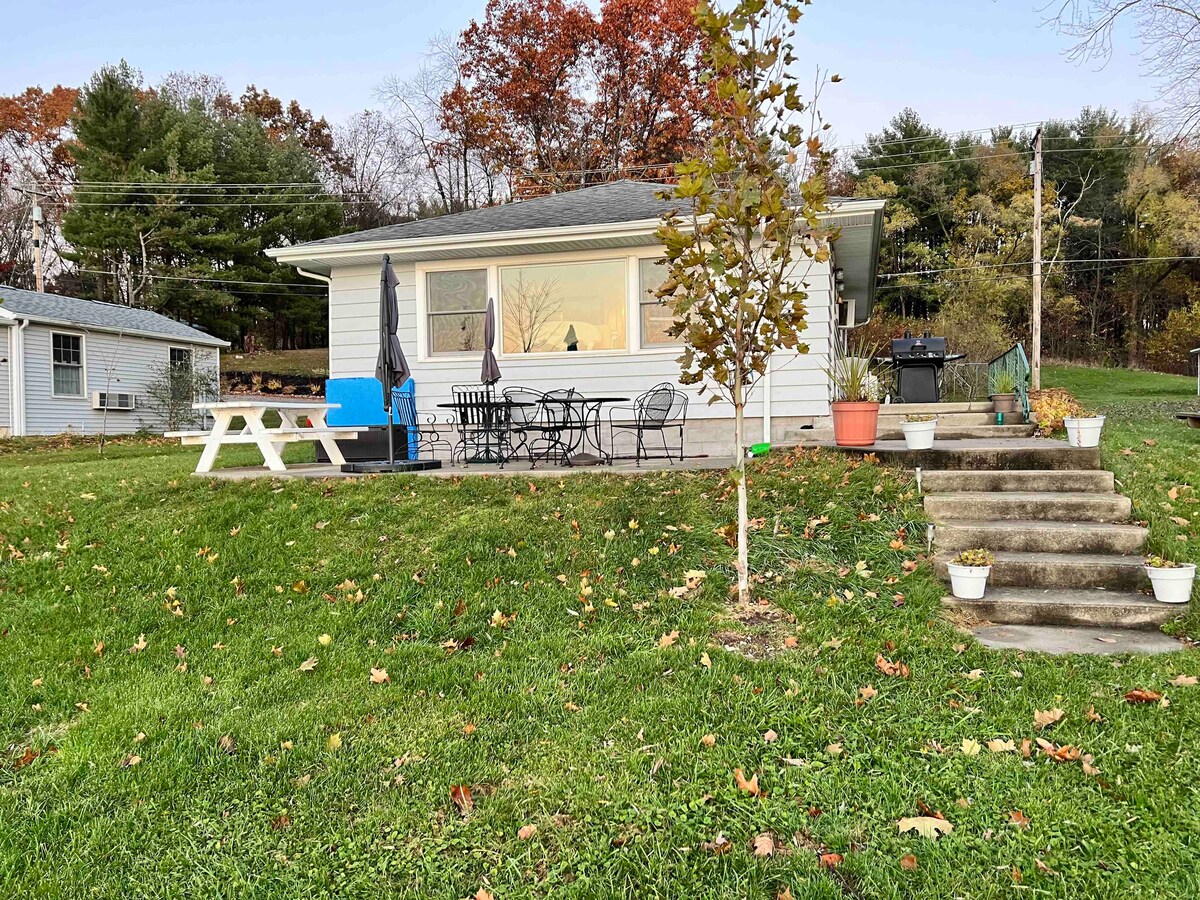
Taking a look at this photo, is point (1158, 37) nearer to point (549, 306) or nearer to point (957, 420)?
point (957, 420)

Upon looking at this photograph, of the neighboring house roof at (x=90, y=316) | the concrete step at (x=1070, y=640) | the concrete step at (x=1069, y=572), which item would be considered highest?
the neighboring house roof at (x=90, y=316)

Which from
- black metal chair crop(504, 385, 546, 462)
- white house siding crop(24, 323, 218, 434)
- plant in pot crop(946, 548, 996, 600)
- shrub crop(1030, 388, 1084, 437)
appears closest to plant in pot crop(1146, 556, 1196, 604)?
plant in pot crop(946, 548, 996, 600)

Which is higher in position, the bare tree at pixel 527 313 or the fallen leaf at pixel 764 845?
the bare tree at pixel 527 313

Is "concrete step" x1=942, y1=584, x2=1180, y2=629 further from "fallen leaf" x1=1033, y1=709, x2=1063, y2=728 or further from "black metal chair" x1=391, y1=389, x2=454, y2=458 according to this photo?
"black metal chair" x1=391, y1=389, x2=454, y2=458

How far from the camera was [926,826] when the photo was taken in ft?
7.65

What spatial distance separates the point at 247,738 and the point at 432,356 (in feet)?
22.3

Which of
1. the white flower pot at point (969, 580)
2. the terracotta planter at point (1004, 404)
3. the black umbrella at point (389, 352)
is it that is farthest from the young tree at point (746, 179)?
the terracotta planter at point (1004, 404)

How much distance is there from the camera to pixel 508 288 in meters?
9.26

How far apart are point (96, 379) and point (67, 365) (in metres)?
0.69

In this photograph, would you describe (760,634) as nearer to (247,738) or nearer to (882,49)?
(247,738)

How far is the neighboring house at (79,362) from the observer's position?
1509 centimetres

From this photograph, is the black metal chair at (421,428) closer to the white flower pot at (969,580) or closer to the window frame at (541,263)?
the window frame at (541,263)

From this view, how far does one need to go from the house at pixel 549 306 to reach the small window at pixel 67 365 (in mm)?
10470

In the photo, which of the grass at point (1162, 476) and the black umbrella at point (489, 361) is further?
the black umbrella at point (489, 361)
